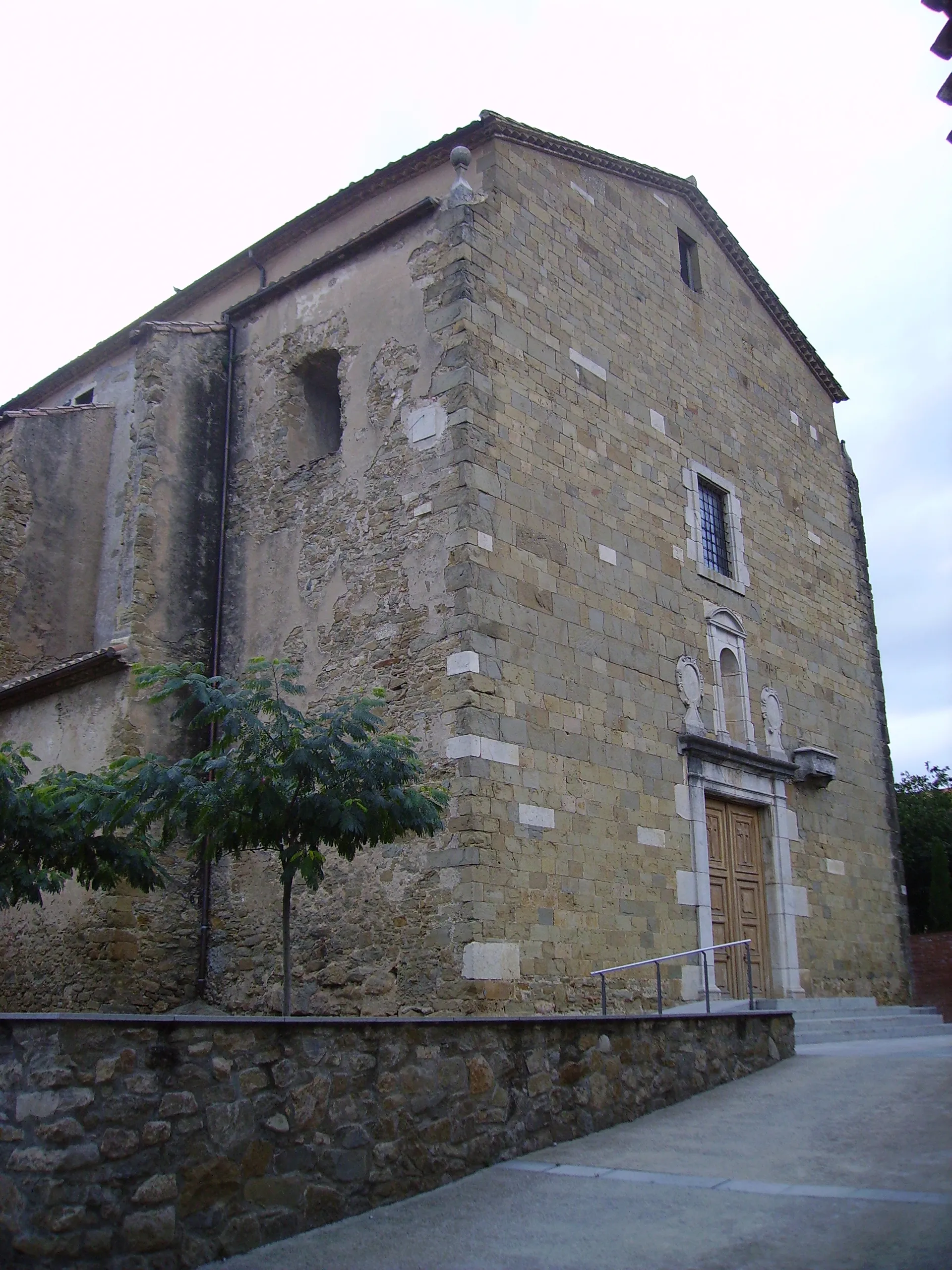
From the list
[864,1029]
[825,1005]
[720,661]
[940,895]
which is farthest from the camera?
[940,895]

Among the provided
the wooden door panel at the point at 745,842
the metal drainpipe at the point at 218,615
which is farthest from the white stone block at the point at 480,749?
the wooden door panel at the point at 745,842

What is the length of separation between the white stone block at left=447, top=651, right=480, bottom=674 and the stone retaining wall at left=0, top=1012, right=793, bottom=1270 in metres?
4.18

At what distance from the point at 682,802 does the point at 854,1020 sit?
3.00 m

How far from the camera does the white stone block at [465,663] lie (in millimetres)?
11266

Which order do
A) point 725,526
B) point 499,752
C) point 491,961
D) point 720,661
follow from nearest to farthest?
1. point 491,961
2. point 499,752
3. point 720,661
4. point 725,526

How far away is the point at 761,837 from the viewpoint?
14883mm

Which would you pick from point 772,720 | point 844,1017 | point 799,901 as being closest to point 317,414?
point 772,720

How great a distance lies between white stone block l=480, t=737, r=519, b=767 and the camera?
36.4 ft

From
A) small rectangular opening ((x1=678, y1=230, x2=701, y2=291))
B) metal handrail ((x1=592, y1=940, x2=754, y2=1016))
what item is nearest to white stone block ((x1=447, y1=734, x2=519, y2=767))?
metal handrail ((x1=592, y1=940, x2=754, y2=1016))

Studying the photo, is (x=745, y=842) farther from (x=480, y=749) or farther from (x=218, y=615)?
(x=218, y=615)

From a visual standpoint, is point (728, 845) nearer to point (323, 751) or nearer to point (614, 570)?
point (614, 570)

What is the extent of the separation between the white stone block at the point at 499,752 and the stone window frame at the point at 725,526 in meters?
4.59

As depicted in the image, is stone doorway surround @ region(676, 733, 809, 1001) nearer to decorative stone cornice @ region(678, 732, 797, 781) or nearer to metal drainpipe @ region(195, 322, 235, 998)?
decorative stone cornice @ region(678, 732, 797, 781)

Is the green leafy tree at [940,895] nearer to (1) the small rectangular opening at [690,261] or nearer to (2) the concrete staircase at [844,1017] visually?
(2) the concrete staircase at [844,1017]
